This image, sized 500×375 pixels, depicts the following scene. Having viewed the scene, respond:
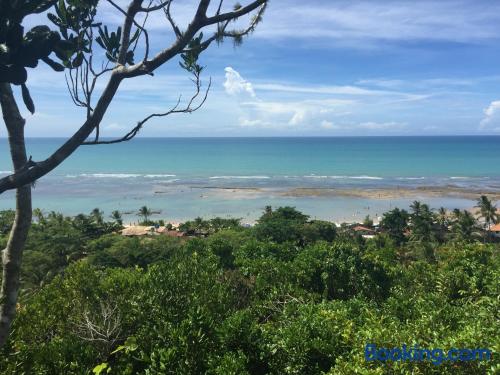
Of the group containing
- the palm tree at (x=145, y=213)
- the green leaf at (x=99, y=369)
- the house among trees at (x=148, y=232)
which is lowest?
the house among trees at (x=148, y=232)

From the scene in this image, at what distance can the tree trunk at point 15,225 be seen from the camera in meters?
3.60

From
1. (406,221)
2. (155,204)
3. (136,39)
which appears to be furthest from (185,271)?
(155,204)

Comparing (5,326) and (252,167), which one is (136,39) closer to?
(5,326)

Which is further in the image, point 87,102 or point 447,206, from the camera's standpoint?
point 447,206

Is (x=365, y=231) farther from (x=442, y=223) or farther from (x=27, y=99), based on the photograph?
(x=27, y=99)

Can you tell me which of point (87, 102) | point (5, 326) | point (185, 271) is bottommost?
point (185, 271)

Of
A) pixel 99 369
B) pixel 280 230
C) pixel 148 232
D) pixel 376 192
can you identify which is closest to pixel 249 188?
pixel 376 192

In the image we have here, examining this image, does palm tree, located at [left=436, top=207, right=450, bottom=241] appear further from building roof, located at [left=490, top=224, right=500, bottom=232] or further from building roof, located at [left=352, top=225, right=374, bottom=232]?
building roof, located at [left=352, top=225, right=374, bottom=232]

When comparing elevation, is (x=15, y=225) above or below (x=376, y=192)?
above

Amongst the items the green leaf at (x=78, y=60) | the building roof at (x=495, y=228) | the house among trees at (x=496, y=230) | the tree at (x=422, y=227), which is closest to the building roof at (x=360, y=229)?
the tree at (x=422, y=227)

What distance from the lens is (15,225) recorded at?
3699 mm

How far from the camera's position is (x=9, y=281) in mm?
3648

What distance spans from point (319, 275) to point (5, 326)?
8.33 m

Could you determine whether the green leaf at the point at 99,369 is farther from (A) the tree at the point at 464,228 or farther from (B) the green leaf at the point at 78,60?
(A) the tree at the point at 464,228
